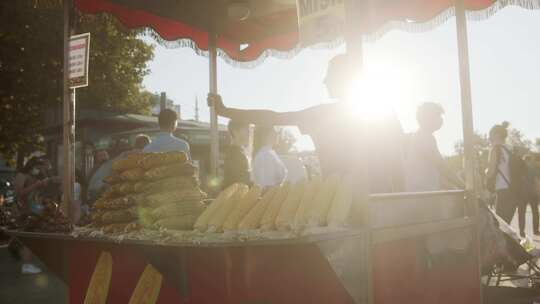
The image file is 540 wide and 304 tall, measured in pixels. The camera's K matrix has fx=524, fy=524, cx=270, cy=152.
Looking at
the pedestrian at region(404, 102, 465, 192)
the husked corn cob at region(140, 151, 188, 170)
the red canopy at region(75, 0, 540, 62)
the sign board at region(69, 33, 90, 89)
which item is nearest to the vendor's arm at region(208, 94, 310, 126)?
the husked corn cob at region(140, 151, 188, 170)

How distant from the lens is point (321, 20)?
9.29ft

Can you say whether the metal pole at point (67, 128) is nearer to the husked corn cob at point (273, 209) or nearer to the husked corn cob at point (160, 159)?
the husked corn cob at point (160, 159)

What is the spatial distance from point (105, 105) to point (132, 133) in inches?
353

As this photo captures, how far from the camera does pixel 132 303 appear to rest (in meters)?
3.11

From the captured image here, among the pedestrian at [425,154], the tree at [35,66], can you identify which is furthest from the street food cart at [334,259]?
the tree at [35,66]

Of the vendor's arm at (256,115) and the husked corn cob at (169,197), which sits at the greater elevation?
the vendor's arm at (256,115)

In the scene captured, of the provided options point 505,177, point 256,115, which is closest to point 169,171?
point 256,115

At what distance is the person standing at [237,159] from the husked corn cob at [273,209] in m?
2.96

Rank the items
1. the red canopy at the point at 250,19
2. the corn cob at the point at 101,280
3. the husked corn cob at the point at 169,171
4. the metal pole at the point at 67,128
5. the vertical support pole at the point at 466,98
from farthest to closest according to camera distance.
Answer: the red canopy at the point at 250,19
the metal pole at the point at 67,128
the vertical support pole at the point at 466,98
the corn cob at the point at 101,280
the husked corn cob at the point at 169,171

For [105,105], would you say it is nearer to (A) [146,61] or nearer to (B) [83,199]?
(A) [146,61]

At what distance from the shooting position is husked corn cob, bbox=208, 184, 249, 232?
2.66 metres

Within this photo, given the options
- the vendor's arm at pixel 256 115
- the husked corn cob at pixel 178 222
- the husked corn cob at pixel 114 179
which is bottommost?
the husked corn cob at pixel 178 222

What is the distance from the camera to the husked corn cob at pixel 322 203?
246 centimetres

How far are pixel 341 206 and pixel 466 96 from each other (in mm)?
1994
